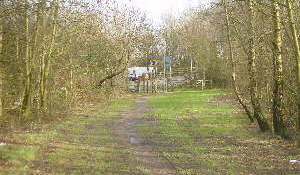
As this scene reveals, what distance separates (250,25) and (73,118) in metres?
9.04

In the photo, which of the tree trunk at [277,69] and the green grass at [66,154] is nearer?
the green grass at [66,154]

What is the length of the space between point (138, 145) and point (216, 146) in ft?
6.99

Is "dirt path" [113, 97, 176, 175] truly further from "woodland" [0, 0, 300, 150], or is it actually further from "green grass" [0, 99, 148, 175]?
"woodland" [0, 0, 300, 150]

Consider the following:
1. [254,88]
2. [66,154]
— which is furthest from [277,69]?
[66,154]

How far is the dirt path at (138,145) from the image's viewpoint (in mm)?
7543

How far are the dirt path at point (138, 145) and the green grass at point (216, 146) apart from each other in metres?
0.24

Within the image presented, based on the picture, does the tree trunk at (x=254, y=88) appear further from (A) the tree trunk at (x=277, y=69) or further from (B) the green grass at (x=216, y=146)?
(A) the tree trunk at (x=277, y=69)

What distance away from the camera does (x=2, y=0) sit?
9.31 meters

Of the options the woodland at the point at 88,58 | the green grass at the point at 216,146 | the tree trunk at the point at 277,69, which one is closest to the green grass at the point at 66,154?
the green grass at the point at 216,146

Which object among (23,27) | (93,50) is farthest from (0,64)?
(93,50)

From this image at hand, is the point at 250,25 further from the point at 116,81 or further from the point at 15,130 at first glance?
the point at 116,81

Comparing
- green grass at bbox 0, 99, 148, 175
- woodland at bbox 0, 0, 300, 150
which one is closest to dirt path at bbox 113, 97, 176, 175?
green grass at bbox 0, 99, 148, 175

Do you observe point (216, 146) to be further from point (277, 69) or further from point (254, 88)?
point (254, 88)

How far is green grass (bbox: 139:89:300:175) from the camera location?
7.64m
